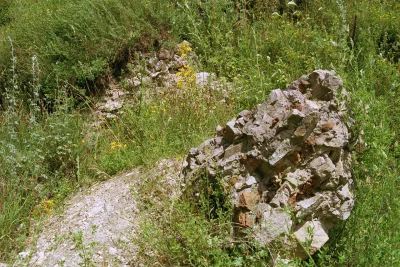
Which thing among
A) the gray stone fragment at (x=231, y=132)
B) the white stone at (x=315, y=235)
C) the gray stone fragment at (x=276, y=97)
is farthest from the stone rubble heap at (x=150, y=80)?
the white stone at (x=315, y=235)

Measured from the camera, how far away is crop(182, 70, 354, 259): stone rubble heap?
10.6 feet

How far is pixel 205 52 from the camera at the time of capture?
6.11 metres

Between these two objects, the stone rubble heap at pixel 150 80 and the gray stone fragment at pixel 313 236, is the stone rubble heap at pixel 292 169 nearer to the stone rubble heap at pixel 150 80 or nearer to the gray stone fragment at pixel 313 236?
the gray stone fragment at pixel 313 236

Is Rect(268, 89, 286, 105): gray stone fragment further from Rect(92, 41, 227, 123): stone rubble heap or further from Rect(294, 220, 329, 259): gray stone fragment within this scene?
Rect(92, 41, 227, 123): stone rubble heap

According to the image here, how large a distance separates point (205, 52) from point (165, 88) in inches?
27.2

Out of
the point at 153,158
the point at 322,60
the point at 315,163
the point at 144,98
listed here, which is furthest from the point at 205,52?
the point at 315,163

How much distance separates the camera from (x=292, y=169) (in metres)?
3.43

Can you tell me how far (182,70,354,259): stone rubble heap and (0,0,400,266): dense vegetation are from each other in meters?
0.18

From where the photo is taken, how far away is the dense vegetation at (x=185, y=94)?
11.2ft

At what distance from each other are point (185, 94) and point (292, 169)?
7.42 feet

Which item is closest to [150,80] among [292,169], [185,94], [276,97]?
[185,94]

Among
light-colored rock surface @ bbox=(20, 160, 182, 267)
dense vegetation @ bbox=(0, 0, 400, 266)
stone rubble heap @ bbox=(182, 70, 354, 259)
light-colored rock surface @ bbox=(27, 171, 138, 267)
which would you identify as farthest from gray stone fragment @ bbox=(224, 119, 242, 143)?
light-colored rock surface @ bbox=(27, 171, 138, 267)

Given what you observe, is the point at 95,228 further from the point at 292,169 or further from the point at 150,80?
the point at 150,80

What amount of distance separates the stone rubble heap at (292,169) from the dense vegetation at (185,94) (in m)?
0.18
